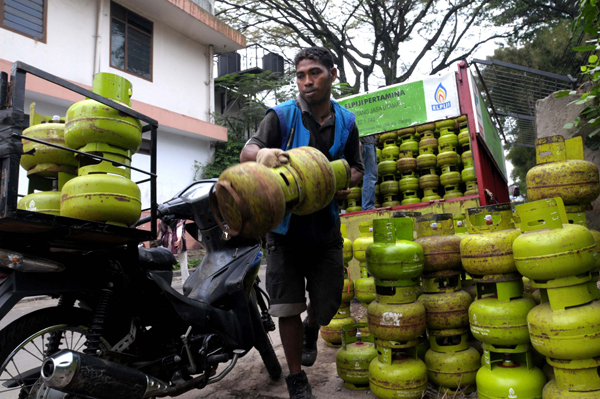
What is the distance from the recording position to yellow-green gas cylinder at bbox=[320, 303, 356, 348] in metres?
3.44

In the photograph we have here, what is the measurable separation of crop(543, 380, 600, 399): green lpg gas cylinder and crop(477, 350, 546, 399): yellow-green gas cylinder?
0.15 feet

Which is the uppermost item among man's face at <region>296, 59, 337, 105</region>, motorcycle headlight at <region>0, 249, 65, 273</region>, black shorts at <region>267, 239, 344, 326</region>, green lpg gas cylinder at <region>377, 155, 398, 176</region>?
green lpg gas cylinder at <region>377, 155, 398, 176</region>

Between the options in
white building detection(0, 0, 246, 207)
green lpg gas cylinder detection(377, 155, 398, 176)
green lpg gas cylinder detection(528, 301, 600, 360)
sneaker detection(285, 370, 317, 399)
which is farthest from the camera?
white building detection(0, 0, 246, 207)

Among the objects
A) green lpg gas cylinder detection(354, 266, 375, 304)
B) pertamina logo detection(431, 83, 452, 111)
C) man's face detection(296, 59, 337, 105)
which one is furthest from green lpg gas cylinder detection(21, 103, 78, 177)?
pertamina logo detection(431, 83, 452, 111)

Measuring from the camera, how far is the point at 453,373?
7.94ft

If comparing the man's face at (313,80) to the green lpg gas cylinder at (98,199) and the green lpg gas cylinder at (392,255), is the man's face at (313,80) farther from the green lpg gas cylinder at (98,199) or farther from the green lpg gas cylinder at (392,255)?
the green lpg gas cylinder at (98,199)

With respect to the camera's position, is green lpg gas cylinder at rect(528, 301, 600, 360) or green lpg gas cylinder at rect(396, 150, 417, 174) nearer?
green lpg gas cylinder at rect(528, 301, 600, 360)

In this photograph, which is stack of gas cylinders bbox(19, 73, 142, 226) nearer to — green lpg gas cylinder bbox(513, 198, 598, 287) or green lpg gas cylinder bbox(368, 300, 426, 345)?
green lpg gas cylinder bbox(368, 300, 426, 345)

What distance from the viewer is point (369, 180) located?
613 cm

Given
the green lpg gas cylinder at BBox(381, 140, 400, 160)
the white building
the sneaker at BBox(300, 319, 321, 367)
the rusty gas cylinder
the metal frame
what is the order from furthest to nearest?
the metal frame < the white building < the green lpg gas cylinder at BBox(381, 140, 400, 160) < the sneaker at BBox(300, 319, 321, 367) < the rusty gas cylinder

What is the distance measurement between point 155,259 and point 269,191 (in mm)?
1429

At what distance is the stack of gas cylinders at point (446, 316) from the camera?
7.98 ft

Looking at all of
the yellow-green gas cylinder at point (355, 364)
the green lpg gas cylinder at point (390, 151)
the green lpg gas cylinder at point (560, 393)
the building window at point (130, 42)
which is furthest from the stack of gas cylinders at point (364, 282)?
the building window at point (130, 42)

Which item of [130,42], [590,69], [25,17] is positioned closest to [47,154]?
[590,69]
